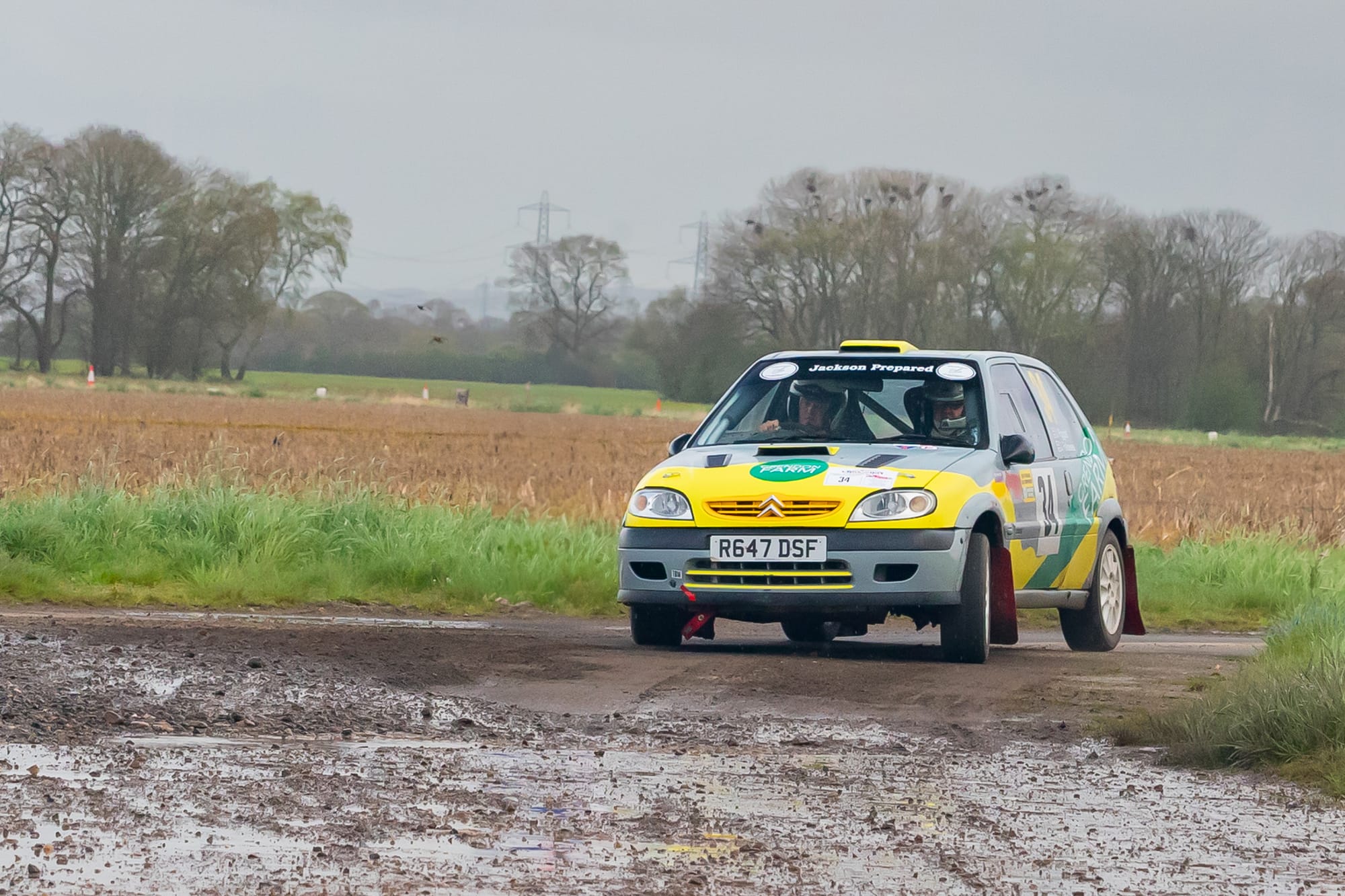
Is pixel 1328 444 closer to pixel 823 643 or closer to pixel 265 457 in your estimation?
pixel 265 457

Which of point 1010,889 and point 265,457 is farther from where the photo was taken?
point 265,457

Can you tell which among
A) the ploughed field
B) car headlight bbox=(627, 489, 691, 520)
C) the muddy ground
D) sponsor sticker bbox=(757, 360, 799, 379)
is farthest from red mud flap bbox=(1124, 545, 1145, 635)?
the ploughed field

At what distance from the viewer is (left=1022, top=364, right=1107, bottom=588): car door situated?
11672 mm

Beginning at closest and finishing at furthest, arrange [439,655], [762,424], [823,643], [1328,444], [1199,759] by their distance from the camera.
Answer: [1199,759]
[439,655]
[762,424]
[823,643]
[1328,444]

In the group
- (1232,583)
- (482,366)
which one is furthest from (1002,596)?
(482,366)

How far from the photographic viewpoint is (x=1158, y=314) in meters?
81.8

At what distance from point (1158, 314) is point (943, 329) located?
32.0ft

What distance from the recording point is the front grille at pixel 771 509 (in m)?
10.1

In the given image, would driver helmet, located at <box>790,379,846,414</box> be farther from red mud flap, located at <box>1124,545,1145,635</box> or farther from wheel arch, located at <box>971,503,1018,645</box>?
red mud flap, located at <box>1124,545,1145,635</box>

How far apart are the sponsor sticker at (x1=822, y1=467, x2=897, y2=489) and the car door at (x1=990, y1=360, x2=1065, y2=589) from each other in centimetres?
97

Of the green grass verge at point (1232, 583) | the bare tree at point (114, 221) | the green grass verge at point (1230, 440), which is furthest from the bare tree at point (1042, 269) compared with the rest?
the green grass verge at point (1232, 583)

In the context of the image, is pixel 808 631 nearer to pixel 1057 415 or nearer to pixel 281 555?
pixel 1057 415

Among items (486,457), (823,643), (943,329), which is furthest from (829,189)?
(823,643)

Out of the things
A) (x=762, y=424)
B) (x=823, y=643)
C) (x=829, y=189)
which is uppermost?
(x=829, y=189)
